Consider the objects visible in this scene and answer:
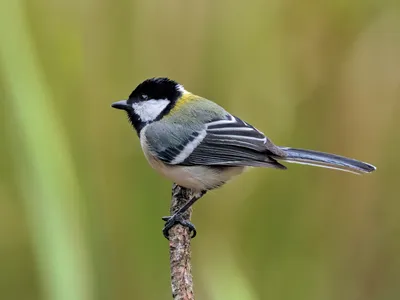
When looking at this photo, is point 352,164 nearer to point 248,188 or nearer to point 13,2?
point 248,188

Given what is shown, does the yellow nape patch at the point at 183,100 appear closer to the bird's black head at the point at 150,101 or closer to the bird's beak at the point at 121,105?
the bird's black head at the point at 150,101

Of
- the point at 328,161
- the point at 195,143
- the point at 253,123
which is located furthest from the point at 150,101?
the point at 328,161

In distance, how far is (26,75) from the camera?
888 mm

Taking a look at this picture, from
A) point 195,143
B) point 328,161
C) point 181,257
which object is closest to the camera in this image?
point 181,257

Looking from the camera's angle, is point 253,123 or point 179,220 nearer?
point 179,220

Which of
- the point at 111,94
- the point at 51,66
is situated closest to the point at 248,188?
the point at 111,94

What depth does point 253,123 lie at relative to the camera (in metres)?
1.36

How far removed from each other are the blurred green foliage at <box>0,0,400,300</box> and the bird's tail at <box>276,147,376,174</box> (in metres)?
0.17

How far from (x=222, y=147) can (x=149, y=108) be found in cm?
23

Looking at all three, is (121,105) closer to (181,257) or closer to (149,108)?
(149,108)

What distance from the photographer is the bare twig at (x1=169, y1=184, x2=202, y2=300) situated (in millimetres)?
773

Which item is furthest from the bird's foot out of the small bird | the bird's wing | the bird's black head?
the bird's black head

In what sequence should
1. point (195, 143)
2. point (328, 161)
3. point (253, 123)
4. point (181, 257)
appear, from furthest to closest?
point (253, 123), point (195, 143), point (328, 161), point (181, 257)

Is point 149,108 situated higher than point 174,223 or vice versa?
point 149,108
